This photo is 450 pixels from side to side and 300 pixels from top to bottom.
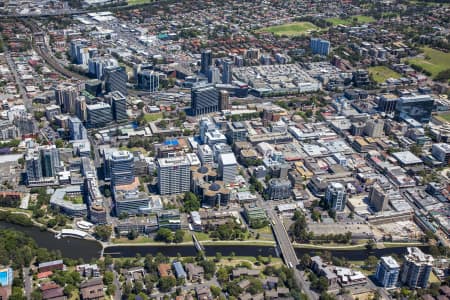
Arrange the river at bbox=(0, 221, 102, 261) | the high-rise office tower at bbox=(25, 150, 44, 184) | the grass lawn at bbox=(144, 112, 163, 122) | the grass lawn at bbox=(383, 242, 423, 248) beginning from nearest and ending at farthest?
the river at bbox=(0, 221, 102, 261) < the grass lawn at bbox=(383, 242, 423, 248) < the high-rise office tower at bbox=(25, 150, 44, 184) < the grass lawn at bbox=(144, 112, 163, 122)

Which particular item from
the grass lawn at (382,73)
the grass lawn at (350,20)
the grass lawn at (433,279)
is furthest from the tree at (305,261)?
the grass lawn at (350,20)

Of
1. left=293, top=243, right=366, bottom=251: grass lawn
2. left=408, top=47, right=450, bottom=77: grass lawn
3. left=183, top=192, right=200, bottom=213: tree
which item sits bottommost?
left=293, top=243, right=366, bottom=251: grass lawn

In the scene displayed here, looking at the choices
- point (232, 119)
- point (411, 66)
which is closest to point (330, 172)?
point (232, 119)

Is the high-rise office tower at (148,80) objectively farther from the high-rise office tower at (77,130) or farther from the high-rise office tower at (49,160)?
the high-rise office tower at (49,160)

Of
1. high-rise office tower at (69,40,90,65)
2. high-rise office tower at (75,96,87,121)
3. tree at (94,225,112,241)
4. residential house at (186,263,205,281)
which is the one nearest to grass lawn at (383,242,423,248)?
residential house at (186,263,205,281)

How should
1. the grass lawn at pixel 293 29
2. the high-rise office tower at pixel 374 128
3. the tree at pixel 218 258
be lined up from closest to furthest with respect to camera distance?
the tree at pixel 218 258 → the high-rise office tower at pixel 374 128 → the grass lawn at pixel 293 29

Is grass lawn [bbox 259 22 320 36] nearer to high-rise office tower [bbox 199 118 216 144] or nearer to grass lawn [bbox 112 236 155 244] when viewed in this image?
high-rise office tower [bbox 199 118 216 144]
